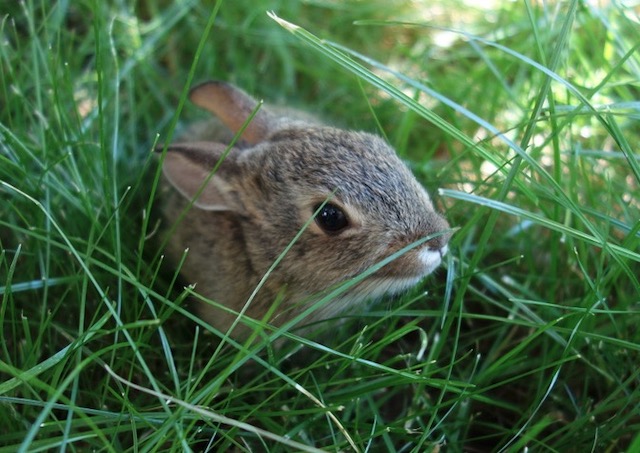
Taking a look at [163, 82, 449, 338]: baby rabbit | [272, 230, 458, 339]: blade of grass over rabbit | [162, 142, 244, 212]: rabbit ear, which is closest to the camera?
[272, 230, 458, 339]: blade of grass over rabbit

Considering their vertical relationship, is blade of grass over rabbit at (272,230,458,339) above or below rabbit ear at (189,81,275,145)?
below

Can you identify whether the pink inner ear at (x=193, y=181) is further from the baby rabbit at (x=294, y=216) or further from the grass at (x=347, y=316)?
the grass at (x=347, y=316)

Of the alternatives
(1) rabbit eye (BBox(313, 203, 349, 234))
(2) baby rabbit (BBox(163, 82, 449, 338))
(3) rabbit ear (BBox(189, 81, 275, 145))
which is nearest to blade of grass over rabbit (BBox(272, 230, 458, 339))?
(2) baby rabbit (BBox(163, 82, 449, 338))

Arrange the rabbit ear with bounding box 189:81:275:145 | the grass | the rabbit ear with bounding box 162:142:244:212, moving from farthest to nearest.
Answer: the rabbit ear with bounding box 189:81:275:145 → the rabbit ear with bounding box 162:142:244:212 → the grass

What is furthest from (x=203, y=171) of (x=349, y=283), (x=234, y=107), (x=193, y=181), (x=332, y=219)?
(x=349, y=283)

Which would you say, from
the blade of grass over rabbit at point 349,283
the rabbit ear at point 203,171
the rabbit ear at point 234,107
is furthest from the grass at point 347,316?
the rabbit ear at point 234,107

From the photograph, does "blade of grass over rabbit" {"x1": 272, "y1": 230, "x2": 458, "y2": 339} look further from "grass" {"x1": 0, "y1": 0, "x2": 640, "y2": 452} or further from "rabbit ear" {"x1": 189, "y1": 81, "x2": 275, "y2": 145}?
"rabbit ear" {"x1": 189, "y1": 81, "x2": 275, "y2": 145}

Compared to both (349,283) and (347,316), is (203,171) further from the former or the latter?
(349,283)

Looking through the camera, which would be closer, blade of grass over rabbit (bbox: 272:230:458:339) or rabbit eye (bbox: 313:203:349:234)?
blade of grass over rabbit (bbox: 272:230:458:339)
